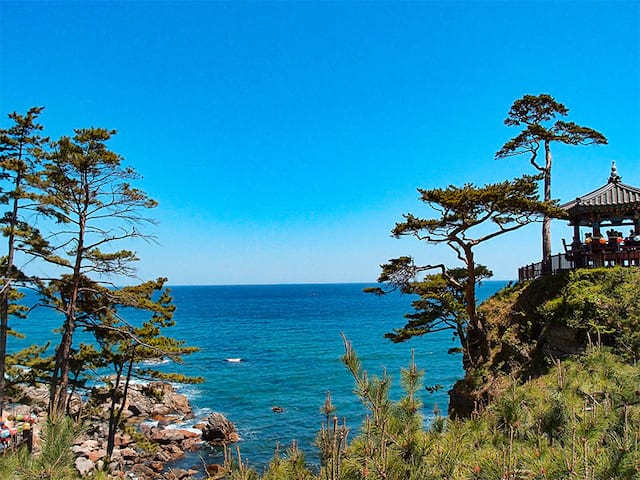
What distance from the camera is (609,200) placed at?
51.9 ft

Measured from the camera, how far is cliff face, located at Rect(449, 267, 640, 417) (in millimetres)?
12398

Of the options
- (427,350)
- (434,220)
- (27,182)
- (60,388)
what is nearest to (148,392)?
(60,388)

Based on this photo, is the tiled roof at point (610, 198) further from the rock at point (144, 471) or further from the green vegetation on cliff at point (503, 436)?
the rock at point (144, 471)

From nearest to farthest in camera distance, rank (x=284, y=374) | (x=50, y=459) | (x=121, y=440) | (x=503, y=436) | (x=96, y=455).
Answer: (x=50, y=459) → (x=503, y=436) → (x=96, y=455) → (x=121, y=440) → (x=284, y=374)

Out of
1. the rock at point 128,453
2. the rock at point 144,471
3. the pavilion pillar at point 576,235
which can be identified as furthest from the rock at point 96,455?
the pavilion pillar at point 576,235

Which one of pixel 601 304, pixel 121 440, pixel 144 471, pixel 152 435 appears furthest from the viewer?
pixel 152 435

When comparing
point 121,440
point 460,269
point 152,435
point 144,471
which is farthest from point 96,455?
point 460,269

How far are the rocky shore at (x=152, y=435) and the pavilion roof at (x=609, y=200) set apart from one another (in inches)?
613

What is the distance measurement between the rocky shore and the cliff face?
1009cm

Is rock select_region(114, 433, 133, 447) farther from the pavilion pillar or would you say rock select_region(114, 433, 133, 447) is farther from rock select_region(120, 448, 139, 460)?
the pavilion pillar

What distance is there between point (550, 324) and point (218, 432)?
15572mm

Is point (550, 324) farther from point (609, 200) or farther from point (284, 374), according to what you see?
point (284, 374)

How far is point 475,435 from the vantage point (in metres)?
4.73

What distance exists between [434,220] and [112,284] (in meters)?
9.75
